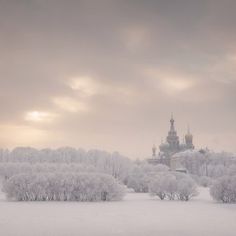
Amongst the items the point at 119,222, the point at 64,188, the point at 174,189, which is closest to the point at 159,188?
the point at 174,189

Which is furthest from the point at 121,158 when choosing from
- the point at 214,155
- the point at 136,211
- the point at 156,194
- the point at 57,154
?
the point at 136,211

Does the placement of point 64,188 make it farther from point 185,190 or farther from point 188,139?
point 188,139

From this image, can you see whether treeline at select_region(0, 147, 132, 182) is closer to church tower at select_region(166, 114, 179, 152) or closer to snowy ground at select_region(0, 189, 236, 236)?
church tower at select_region(166, 114, 179, 152)

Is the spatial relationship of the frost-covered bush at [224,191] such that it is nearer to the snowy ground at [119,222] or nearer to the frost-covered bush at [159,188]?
the frost-covered bush at [159,188]

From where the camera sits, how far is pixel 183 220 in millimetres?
38688

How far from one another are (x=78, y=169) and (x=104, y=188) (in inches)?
1469

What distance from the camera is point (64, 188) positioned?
6322cm

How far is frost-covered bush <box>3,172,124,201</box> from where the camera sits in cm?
6244

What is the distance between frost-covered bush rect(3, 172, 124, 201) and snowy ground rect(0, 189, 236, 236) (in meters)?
13.7

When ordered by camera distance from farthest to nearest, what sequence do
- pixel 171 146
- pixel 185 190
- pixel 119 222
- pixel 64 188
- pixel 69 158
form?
pixel 171 146, pixel 69 158, pixel 185 190, pixel 64 188, pixel 119 222

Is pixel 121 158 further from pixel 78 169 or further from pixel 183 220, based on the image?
pixel 183 220

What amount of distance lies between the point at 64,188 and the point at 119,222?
27.0 m

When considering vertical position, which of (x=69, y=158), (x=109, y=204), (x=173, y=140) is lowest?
(x=109, y=204)

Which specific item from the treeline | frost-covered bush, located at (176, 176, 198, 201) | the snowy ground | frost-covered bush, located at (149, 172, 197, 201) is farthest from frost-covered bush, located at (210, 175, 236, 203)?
the treeline
